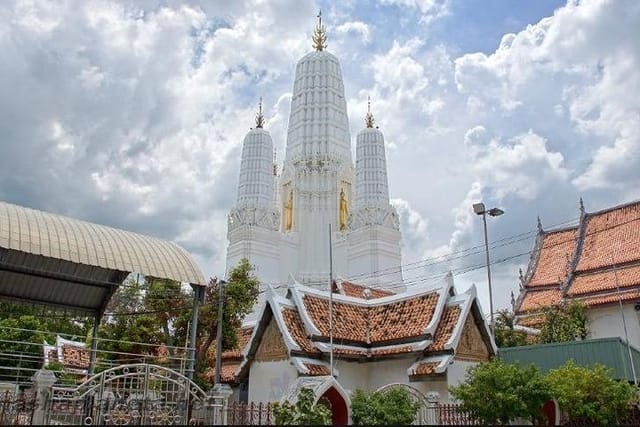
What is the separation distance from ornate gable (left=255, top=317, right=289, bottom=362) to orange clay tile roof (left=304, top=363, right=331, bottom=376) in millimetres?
1023

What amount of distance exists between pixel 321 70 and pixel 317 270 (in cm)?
1815

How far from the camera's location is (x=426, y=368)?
691 inches

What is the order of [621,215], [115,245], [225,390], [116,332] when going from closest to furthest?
[225,390], [115,245], [116,332], [621,215]

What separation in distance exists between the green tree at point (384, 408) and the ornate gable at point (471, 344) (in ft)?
13.9

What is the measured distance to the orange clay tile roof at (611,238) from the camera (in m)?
33.6

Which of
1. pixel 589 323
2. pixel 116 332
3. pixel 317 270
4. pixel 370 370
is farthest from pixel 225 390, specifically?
pixel 317 270

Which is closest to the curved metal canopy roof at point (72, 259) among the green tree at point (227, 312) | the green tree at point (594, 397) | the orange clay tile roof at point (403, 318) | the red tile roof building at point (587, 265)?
the green tree at point (227, 312)

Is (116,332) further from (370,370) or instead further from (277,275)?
(277,275)

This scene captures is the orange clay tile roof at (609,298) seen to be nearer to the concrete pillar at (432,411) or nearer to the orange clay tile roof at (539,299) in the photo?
the orange clay tile roof at (539,299)

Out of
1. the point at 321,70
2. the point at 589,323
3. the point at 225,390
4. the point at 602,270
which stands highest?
the point at 321,70

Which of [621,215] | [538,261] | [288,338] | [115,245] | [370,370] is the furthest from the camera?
[538,261]

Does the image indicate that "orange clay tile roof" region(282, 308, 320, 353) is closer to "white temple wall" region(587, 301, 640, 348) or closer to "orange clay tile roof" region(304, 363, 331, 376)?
"orange clay tile roof" region(304, 363, 331, 376)

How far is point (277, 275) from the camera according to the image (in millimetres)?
50469

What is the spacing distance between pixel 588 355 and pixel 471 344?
5.61 meters
